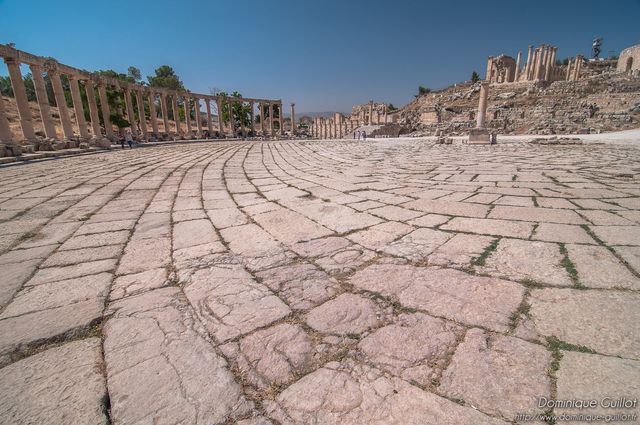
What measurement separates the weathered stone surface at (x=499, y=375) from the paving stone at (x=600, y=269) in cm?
79

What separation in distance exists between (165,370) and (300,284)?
0.82m

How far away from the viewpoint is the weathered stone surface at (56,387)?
39.8 inches

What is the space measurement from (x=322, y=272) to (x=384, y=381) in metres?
0.90

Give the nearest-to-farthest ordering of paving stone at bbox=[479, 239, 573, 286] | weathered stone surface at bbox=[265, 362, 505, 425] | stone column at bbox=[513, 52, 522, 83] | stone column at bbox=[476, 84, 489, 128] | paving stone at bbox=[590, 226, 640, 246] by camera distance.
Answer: weathered stone surface at bbox=[265, 362, 505, 425]
paving stone at bbox=[479, 239, 573, 286]
paving stone at bbox=[590, 226, 640, 246]
stone column at bbox=[476, 84, 489, 128]
stone column at bbox=[513, 52, 522, 83]

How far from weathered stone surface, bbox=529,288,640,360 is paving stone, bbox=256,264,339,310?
103 centimetres

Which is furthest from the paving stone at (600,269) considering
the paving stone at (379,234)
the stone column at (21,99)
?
the stone column at (21,99)

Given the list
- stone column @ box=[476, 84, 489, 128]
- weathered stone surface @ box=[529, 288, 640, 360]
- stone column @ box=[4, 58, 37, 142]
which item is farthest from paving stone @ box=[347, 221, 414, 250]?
stone column @ box=[476, 84, 489, 128]

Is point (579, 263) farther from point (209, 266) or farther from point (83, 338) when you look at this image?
point (83, 338)

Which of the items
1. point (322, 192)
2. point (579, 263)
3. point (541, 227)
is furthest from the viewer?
point (322, 192)

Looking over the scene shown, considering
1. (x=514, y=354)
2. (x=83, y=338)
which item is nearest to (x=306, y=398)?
(x=514, y=354)

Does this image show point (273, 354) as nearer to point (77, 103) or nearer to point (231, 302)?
point (231, 302)

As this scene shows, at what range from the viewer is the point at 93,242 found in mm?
2570

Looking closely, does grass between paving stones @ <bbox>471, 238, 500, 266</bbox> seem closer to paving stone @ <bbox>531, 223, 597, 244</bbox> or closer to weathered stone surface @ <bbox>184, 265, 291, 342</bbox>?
paving stone @ <bbox>531, 223, 597, 244</bbox>

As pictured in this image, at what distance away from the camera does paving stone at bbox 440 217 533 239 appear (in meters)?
2.37
